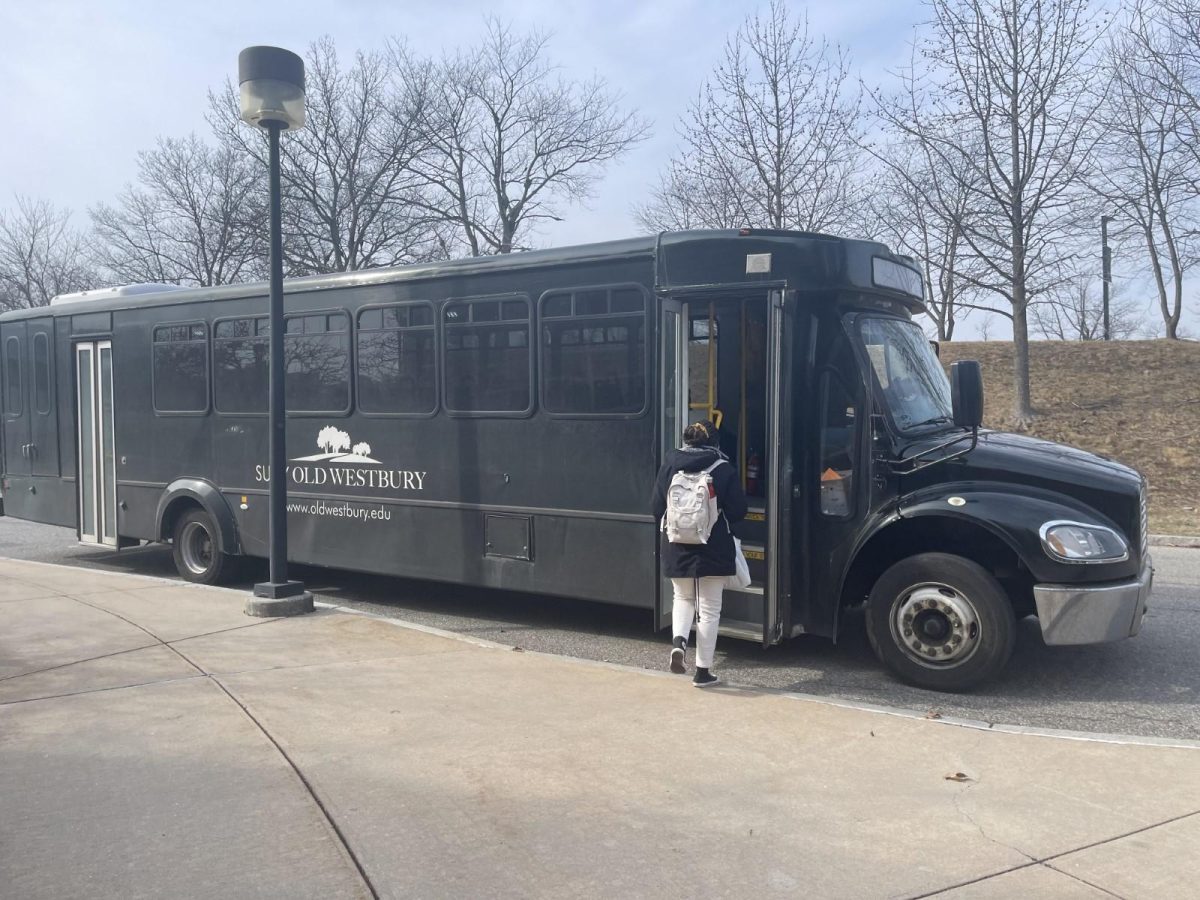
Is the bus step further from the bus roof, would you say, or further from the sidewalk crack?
the sidewalk crack

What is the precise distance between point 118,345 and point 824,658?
8.01m

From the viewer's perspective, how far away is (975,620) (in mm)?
6035

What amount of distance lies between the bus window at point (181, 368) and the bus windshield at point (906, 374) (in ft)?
21.6

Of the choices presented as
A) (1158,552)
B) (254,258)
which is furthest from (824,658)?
(254,258)

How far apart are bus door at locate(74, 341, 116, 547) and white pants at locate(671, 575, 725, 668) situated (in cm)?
722

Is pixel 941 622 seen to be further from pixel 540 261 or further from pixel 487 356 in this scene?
pixel 487 356

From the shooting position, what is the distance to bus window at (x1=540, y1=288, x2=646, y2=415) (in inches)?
282

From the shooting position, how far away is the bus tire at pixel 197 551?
1008 cm

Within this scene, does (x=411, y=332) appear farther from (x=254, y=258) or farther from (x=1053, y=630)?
(x=254, y=258)

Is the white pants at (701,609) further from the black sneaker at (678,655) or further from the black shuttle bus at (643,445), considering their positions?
the black shuttle bus at (643,445)

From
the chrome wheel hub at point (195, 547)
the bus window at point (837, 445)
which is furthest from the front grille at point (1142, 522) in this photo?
the chrome wheel hub at point (195, 547)

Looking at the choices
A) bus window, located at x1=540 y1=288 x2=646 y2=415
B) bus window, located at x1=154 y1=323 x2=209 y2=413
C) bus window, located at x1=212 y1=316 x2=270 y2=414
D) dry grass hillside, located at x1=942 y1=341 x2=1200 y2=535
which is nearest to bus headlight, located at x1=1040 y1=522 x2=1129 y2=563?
bus window, located at x1=540 y1=288 x2=646 y2=415

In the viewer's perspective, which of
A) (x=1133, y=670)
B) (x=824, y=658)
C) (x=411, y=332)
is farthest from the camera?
(x=411, y=332)

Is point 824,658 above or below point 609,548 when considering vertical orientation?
below
